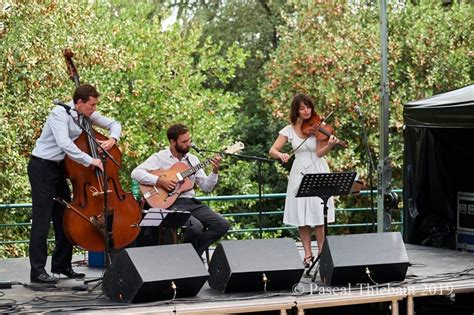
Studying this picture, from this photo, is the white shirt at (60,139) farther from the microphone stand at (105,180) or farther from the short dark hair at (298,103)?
the short dark hair at (298,103)

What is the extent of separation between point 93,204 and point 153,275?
1.07 metres

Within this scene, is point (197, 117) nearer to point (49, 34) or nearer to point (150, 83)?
point (150, 83)

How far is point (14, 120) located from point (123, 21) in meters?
4.34

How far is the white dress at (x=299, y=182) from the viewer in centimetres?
789

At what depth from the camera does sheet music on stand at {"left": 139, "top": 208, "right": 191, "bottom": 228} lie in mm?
6922

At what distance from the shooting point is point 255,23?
21281 millimetres

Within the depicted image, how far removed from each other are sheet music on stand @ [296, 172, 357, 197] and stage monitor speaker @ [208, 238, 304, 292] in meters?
0.59

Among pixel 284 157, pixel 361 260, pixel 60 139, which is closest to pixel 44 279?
pixel 60 139

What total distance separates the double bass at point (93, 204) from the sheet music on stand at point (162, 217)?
0.80 feet

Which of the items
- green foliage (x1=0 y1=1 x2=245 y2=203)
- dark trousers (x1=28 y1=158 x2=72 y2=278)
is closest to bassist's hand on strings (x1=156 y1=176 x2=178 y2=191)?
dark trousers (x1=28 y1=158 x2=72 y2=278)

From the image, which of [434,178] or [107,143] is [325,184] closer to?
[107,143]

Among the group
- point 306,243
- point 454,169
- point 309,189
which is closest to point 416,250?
point 454,169

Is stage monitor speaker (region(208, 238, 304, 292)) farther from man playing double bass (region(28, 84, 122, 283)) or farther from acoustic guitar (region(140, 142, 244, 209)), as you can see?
man playing double bass (region(28, 84, 122, 283))

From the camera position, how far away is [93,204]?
6.98 meters
